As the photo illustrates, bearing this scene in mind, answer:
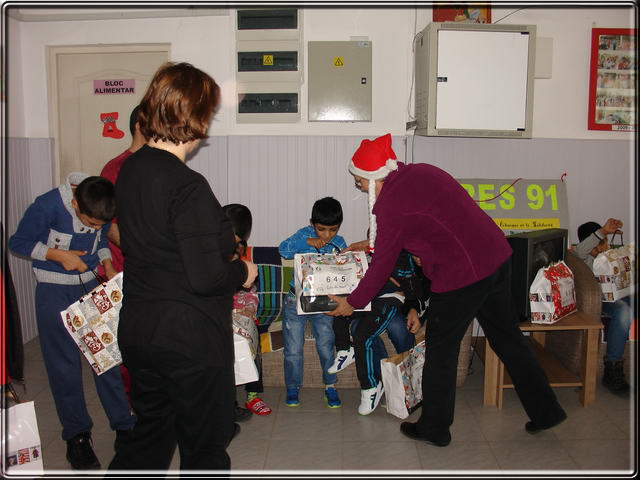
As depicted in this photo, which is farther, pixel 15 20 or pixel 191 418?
pixel 15 20

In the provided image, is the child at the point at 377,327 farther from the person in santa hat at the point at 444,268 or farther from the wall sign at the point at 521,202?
the wall sign at the point at 521,202

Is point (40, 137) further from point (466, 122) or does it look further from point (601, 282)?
point (601, 282)

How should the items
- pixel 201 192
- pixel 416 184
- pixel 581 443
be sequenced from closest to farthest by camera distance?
pixel 201 192 → pixel 416 184 → pixel 581 443

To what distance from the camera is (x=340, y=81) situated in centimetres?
417

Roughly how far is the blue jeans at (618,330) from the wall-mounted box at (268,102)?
2.45 m

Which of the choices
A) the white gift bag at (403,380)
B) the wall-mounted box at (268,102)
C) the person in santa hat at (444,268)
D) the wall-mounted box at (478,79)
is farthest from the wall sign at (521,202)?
the person in santa hat at (444,268)

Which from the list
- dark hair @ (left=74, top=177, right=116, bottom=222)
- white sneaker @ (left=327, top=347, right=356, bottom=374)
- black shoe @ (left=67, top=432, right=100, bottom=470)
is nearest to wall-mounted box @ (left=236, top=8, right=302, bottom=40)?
dark hair @ (left=74, top=177, right=116, bottom=222)

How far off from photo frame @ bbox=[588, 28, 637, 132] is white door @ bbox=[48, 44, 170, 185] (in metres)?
3.13

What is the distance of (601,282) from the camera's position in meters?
3.41

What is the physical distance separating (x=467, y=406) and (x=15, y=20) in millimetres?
4036

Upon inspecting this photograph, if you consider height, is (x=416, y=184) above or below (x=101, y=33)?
below

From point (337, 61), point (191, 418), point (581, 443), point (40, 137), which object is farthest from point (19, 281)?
point (581, 443)

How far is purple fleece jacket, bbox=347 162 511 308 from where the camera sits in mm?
2434

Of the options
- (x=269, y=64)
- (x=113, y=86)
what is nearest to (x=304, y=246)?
(x=269, y=64)
